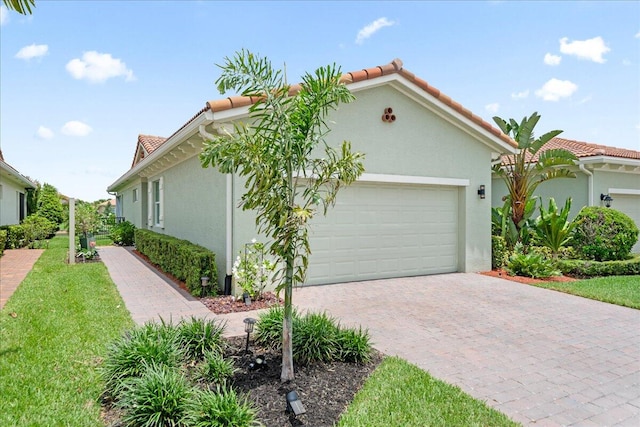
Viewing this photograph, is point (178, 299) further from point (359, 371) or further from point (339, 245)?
point (359, 371)

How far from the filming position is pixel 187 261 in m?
8.41

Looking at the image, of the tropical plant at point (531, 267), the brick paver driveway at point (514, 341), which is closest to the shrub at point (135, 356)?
the brick paver driveway at point (514, 341)

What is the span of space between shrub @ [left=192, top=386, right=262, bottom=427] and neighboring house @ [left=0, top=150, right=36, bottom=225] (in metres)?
16.2

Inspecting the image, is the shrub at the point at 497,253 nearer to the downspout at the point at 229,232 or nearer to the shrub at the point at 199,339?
the downspout at the point at 229,232

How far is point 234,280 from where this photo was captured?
25.6 ft

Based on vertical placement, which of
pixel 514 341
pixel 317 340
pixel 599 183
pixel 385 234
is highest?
pixel 599 183

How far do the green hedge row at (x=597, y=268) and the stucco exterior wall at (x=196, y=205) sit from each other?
9.53 meters

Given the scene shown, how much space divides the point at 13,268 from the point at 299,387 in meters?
11.5

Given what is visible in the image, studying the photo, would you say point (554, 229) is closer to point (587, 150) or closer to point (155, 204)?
point (587, 150)

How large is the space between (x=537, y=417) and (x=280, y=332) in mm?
2784

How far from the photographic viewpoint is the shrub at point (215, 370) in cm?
379

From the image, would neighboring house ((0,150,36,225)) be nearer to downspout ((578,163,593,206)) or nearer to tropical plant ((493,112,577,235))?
tropical plant ((493,112,577,235))

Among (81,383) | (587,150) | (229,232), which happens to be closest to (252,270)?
(229,232)

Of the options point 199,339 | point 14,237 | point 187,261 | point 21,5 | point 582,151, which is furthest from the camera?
point 14,237
